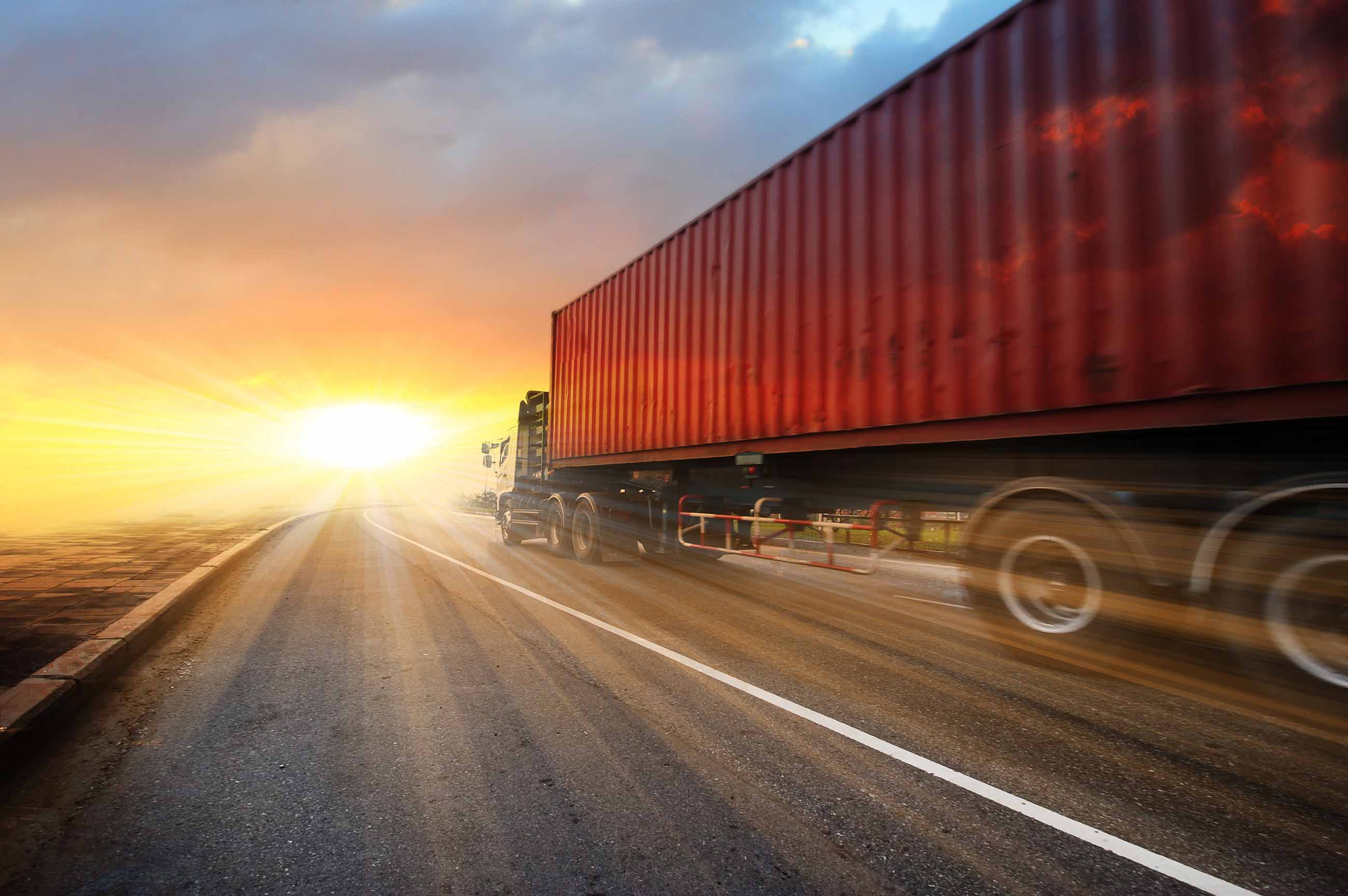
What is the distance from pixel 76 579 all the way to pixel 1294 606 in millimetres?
10459

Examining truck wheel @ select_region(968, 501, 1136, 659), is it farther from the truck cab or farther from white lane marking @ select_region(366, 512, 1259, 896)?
the truck cab

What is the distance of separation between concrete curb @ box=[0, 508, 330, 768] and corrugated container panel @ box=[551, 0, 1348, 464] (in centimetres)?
527

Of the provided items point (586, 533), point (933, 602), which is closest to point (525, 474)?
point (586, 533)

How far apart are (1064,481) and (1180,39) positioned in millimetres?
2531

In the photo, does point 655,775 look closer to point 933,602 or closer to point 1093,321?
point 1093,321

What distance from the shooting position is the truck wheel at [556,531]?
11508 millimetres

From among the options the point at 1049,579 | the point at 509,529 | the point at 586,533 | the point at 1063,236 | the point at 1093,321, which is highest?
the point at 1063,236

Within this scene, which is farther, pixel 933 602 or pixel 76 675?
pixel 933 602

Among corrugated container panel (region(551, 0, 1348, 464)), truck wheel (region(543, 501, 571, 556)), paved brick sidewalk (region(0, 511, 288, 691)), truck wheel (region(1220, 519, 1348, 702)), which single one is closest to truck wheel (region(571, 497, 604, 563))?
truck wheel (region(543, 501, 571, 556))

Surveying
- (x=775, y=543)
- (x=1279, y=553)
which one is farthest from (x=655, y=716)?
(x=775, y=543)

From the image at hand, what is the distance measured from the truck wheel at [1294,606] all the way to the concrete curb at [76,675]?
5980 mm

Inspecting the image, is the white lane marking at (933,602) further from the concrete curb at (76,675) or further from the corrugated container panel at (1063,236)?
the concrete curb at (76,675)

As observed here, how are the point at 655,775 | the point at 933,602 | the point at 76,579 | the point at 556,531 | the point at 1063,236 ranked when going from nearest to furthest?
the point at 655,775
the point at 1063,236
the point at 933,602
the point at 76,579
the point at 556,531

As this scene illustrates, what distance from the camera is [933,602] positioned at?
694 centimetres
